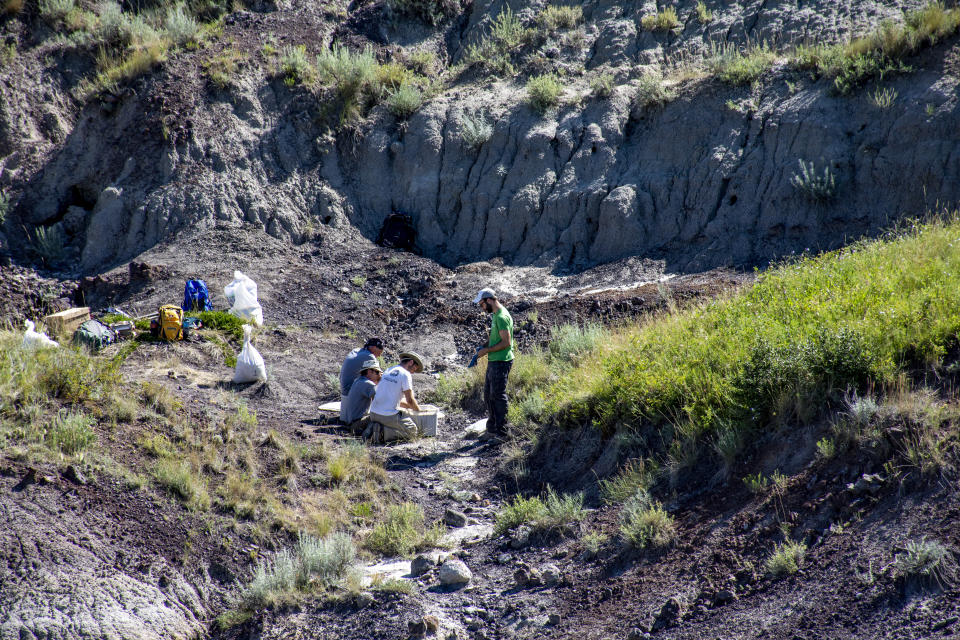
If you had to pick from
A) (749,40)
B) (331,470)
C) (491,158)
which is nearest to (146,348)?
(331,470)

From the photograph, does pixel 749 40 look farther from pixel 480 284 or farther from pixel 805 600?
pixel 805 600

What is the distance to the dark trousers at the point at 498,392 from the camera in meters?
9.29

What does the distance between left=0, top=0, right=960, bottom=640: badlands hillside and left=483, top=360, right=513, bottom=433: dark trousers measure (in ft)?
1.27

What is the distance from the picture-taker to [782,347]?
21.2 feet

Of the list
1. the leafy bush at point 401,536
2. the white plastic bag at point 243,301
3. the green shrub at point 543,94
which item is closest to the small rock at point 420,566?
the leafy bush at point 401,536

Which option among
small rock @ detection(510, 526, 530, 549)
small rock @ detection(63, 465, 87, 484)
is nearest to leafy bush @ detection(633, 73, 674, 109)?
small rock @ detection(510, 526, 530, 549)

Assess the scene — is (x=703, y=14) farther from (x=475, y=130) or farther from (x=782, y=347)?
(x=782, y=347)

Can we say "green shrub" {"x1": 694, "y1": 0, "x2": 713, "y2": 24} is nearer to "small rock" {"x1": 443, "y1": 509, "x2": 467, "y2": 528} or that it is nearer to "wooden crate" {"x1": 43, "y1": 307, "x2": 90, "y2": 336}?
"wooden crate" {"x1": 43, "y1": 307, "x2": 90, "y2": 336}

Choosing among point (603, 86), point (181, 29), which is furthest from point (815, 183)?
point (181, 29)

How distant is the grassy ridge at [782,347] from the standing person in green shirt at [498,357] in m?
0.66

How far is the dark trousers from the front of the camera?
9.29 m

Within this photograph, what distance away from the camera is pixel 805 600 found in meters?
4.66

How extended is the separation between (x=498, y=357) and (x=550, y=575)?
3667 millimetres

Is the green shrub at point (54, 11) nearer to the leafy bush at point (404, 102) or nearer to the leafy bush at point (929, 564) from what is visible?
the leafy bush at point (404, 102)
